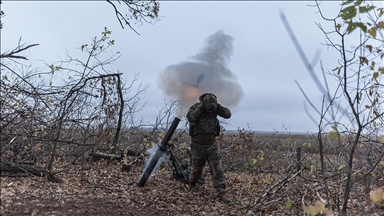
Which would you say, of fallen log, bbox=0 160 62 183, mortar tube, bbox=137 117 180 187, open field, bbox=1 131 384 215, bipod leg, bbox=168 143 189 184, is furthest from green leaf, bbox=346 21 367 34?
bipod leg, bbox=168 143 189 184

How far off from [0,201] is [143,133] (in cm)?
680

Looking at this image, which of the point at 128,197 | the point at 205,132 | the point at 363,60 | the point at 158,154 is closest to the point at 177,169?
the point at 158,154

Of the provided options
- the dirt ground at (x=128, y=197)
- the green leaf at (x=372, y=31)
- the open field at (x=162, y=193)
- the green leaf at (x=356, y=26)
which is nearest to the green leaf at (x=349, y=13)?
the green leaf at (x=356, y=26)

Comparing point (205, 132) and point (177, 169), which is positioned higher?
point (205, 132)

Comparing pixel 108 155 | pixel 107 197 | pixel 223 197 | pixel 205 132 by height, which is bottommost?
pixel 107 197

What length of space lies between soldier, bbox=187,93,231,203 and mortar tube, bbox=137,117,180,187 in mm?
391

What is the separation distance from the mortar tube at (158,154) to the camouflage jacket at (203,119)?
391mm

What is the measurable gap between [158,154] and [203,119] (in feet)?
5.07

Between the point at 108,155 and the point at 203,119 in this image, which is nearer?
the point at 203,119

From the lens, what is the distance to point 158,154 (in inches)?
319

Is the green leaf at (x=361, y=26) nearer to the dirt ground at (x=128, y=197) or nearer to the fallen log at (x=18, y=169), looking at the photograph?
the dirt ground at (x=128, y=197)

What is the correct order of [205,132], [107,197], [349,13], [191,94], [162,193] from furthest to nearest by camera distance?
[191,94] < [205,132] < [162,193] < [107,197] < [349,13]

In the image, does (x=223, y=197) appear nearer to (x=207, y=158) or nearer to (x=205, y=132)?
(x=207, y=158)

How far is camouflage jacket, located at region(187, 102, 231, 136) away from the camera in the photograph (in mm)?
7238
